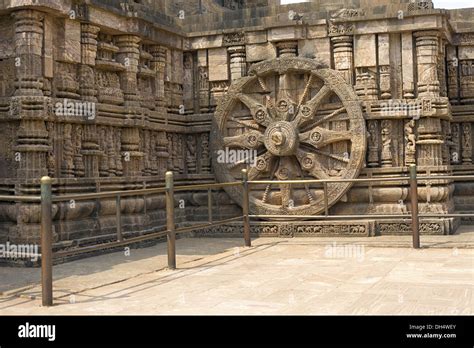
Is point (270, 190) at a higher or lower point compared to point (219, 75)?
lower

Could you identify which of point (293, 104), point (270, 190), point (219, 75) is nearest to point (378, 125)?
point (293, 104)

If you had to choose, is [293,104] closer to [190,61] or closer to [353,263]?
[190,61]

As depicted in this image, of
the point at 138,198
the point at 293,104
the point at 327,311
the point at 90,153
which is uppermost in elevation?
the point at 293,104

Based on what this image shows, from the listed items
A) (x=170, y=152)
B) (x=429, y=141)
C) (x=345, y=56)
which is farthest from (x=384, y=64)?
(x=170, y=152)

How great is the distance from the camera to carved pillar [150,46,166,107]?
11.0 meters

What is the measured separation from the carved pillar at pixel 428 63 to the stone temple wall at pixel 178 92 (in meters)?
0.02

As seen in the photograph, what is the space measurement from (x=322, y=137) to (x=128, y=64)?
340cm

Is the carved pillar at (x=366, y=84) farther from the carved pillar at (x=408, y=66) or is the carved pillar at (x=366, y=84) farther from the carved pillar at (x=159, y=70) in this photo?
the carved pillar at (x=159, y=70)

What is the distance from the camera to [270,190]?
11.0 metres

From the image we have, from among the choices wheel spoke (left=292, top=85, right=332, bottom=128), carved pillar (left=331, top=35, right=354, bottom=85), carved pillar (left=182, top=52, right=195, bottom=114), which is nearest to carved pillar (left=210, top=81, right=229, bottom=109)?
carved pillar (left=182, top=52, right=195, bottom=114)

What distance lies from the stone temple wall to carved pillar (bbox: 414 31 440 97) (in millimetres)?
16

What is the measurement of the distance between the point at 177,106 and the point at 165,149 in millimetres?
979

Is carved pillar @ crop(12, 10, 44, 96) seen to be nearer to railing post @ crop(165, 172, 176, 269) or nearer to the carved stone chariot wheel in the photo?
railing post @ crop(165, 172, 176, 269)

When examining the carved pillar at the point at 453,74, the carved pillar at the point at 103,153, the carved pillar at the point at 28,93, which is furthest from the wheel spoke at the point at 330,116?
the carved pillar at the point at 28,93
